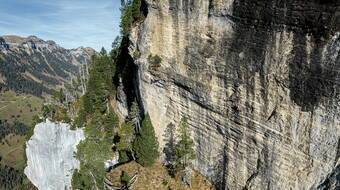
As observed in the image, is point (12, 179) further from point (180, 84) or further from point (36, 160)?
point (180, 84)

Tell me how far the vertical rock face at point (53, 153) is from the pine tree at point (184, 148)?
28.9 m

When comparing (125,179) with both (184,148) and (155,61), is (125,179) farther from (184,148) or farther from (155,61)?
(155,61)

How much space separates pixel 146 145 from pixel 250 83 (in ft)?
62.0

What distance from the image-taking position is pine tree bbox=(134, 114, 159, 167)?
123ft

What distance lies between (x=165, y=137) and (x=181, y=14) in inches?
764

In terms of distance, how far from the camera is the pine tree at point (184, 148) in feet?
113

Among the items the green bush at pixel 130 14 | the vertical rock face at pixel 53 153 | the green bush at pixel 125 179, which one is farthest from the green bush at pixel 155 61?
the vertical rock face at pixel 53 153

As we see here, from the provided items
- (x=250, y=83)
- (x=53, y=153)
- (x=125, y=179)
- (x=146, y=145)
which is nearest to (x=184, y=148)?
(x=146, y=145)

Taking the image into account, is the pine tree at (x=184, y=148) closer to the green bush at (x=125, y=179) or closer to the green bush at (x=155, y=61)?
the green bush at (x=125, y=179)

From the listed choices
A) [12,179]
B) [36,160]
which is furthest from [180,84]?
[12,179]

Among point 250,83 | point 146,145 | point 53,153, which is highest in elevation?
point 250,83

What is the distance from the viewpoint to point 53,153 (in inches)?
2450

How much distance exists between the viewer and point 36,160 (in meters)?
67.5

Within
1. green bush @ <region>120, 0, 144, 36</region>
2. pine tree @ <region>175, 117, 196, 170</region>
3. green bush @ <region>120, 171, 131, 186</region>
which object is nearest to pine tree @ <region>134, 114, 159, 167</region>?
green bush @ <region>120, 171, 131, 186</region>
